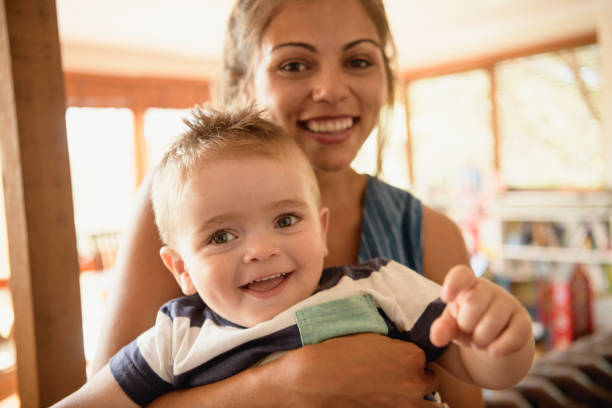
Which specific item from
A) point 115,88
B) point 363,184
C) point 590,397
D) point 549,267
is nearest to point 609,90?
point 549,267

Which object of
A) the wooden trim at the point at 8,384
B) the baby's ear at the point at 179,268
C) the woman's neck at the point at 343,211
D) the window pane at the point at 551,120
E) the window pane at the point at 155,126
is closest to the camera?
the baby's ear at the point at 179,268

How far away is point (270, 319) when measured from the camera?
2.81ft

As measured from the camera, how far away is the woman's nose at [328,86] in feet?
3.70

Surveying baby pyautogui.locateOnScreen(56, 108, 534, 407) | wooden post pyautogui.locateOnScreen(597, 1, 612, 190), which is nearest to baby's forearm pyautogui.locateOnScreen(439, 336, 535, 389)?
baby pyautogui.locateOnScreen(56, 108, 534, 407)

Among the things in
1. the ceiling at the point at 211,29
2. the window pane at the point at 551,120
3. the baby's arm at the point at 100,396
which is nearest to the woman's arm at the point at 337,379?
the baby's arm at the point at 100,396

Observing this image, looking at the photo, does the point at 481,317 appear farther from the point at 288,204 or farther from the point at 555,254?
the point at 555,254

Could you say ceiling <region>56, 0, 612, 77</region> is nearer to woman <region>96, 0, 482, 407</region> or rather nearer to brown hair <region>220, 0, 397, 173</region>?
brown hair <region>220, 0, 397, 173</region>

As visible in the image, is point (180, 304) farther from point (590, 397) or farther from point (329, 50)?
point (590, 397)

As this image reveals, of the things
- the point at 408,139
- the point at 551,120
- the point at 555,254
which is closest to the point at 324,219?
the point at 555,254

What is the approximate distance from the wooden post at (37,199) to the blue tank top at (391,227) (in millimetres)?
686

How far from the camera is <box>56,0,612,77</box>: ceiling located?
4555mm

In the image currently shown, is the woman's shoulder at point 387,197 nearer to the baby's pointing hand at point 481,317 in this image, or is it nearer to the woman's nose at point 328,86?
the woman's nose at point 328,86

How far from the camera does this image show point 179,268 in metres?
0.94

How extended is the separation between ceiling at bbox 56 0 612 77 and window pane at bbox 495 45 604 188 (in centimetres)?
32
